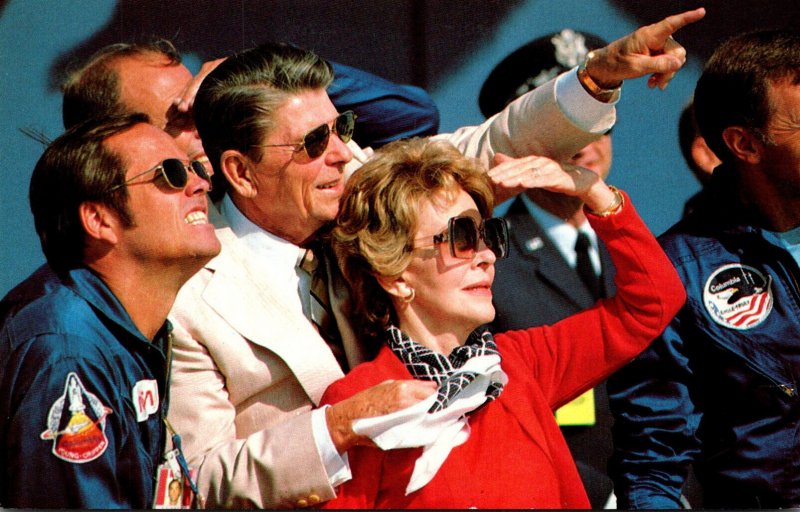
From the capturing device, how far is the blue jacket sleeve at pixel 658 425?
10.7 feet

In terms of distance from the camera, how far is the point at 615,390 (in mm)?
3354

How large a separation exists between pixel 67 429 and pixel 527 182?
1.25 metres

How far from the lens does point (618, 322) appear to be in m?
3.11

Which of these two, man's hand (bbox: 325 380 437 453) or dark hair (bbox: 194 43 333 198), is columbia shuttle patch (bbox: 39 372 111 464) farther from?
dark hair (bbox: 194 43 333 198)

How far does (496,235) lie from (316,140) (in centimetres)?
51

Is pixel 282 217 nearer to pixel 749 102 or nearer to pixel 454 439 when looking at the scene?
pixel 454 439

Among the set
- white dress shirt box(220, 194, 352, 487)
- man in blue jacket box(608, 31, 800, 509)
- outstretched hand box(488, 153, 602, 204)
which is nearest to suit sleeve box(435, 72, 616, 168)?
outstretched hand box(488, 153, 602, 204)

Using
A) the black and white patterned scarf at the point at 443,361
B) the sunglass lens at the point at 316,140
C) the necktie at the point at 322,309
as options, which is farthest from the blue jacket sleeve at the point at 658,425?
the sunglass lens at the point at 316,140

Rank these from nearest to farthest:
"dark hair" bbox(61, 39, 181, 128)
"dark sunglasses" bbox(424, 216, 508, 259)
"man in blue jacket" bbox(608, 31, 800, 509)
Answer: "dark sunglasses" bbox(424, 216, 508, 259), "man in blue jacket" bbox(608, 31, 800, 509), "dark hair" bbox(61, 39, 181, 128)

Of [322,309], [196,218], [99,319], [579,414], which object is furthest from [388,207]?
[579,414]

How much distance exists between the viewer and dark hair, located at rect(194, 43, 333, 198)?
3139 millimetres

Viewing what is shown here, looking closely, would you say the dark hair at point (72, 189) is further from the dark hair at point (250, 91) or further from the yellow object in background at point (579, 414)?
the yellow object in background at point (579, 414)

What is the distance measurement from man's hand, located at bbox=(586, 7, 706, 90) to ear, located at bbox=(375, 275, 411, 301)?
30.3 inches

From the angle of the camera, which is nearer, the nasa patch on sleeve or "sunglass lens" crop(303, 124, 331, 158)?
"sunglass lens" crop(303, 124, 331, 158)
